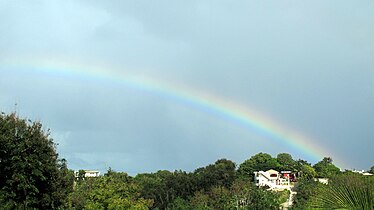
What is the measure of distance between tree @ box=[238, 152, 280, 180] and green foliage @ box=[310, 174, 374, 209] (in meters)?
127

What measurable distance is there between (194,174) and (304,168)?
178ft

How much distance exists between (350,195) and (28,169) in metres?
16.3

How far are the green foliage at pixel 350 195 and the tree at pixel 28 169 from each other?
15290 millimetres

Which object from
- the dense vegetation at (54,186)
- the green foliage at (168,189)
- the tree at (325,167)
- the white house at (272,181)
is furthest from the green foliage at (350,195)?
the tree at (325,167)

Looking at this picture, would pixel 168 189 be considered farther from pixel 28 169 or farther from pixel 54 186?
pixel 28 169

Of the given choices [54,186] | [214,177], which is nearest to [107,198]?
[54,186]

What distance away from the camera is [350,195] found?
27.1 ft

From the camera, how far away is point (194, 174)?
279 feet

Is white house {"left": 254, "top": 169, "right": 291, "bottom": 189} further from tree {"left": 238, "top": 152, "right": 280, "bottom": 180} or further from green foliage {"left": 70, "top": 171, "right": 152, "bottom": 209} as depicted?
green foliage {"left": 70, "top": 171, "right": 152, "bottom": 209}

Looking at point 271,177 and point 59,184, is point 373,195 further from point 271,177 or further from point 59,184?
point 271,177

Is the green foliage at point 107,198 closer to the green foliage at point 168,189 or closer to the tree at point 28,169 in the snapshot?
the tree at point 28,169

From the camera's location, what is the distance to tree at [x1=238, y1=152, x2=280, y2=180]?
136 m

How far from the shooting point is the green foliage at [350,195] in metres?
8.02

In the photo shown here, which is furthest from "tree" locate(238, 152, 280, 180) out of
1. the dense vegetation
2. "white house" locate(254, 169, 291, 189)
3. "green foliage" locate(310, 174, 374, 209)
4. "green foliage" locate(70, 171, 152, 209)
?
"green foliage" locate(310, 174, 374, 209)
